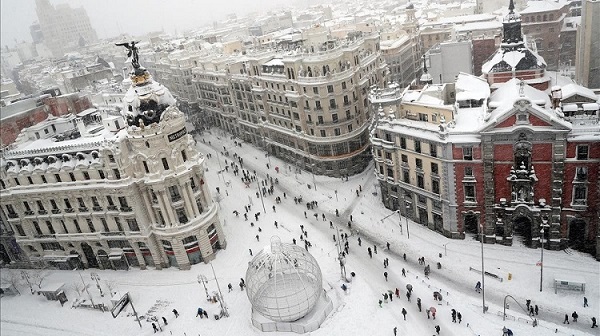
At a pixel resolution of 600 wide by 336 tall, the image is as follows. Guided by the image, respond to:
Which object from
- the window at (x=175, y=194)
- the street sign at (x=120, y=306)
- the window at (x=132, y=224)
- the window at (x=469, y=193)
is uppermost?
the window at (x=175, y=194)

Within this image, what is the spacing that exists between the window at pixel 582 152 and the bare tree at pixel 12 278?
7698 cm

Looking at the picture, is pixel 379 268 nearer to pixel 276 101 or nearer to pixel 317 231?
pixel 317 231

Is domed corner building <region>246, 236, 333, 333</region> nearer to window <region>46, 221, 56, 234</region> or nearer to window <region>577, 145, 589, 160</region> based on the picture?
window <region>577, 145, 589, 160</region>

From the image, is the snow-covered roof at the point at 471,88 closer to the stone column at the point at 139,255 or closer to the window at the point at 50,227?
the stone column at the point at 139,255

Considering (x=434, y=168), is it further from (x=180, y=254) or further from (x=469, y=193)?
(x=180, y=254)

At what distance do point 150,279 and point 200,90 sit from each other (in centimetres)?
7757

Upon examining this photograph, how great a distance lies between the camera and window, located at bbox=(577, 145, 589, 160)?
49559 mm

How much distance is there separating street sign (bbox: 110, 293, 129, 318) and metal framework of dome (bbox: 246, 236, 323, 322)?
19.1 meters

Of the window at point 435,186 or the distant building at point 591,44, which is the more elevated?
the distant building at point 591,44

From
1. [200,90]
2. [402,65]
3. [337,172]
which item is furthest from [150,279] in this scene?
[402,65]

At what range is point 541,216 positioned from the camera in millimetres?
54500

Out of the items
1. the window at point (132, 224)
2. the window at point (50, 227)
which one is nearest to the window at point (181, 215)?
the window at point (132, 224)

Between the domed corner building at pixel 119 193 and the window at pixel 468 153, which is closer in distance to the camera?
the window at pixel 468 153

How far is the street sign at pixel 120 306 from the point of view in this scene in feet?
184
